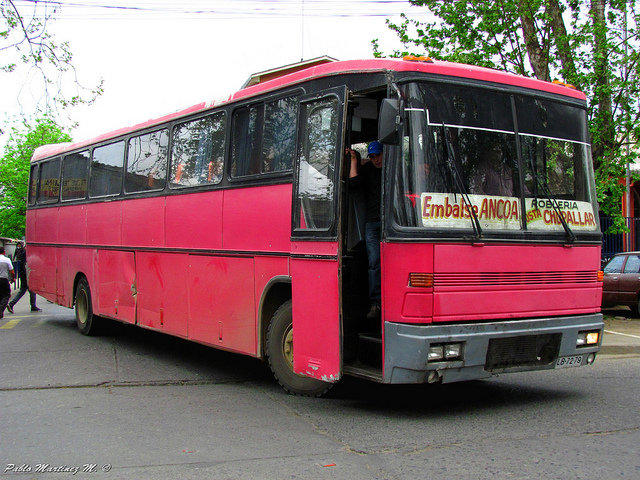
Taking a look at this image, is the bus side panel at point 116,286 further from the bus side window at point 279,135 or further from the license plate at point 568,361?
the license plate at point 568,361

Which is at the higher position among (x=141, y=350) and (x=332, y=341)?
(x=332, y=341)

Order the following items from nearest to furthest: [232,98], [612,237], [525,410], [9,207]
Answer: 1. [525,410]
2. [232,98]
3. [612,237]
4. [9,207]

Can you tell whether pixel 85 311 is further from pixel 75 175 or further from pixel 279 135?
pixel 279 135

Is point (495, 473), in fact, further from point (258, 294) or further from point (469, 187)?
point (258, 294)

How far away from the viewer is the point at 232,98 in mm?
7770

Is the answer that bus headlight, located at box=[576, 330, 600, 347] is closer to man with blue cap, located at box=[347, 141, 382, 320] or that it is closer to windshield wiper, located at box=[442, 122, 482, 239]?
windshield wiper, located at box=[442, 122, 482, 239]

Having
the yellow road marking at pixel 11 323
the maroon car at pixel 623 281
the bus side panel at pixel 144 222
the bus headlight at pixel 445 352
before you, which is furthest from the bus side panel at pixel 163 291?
the maroon car at pixel 623 281

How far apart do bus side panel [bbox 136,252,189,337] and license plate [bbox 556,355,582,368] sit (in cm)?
462

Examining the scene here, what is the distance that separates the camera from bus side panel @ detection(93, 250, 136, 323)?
10102 millimetres

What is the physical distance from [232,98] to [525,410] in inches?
182

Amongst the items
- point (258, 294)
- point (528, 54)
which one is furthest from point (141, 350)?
point (528, 54)

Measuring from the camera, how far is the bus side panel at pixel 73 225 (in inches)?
467

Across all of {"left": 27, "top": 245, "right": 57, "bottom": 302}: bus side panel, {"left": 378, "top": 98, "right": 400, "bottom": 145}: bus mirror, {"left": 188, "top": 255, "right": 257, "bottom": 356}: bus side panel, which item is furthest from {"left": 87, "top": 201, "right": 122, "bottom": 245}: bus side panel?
{"left": 378, "top": 98, "right": 400, "bottom": 145}: bus mirror

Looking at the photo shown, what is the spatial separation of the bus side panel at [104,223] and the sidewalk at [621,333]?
25.5ft
